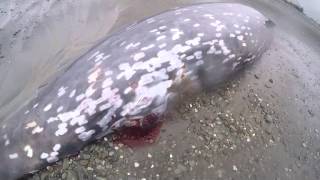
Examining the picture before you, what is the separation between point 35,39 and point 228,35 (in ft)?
5.31

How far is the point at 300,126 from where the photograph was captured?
12.5 feet

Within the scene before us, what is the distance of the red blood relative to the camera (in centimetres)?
334

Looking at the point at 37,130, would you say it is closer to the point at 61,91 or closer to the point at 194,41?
the point at 61,91

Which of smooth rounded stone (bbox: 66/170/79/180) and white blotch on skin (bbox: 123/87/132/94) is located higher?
white blotch on skin (bbox: 123/87/132/94)

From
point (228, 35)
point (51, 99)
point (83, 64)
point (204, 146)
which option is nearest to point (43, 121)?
point (51, 99)

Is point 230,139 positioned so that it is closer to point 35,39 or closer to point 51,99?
point 51,99

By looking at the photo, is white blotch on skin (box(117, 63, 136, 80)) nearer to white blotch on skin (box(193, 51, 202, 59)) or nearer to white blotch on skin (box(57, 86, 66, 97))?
white blotch on skin (box(57, 86, 66, 97))

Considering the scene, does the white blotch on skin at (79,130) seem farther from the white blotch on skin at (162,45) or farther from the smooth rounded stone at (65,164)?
the white blotch on skin at (162,45)

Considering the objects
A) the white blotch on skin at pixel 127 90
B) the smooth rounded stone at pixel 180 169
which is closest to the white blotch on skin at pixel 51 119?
the white blotch on skin at pixel 127 90

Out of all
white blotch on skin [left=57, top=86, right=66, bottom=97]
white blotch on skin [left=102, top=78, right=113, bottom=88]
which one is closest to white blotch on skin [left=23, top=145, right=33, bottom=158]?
white blotch on skin [left=57, top=86, right=66, bottom=97]

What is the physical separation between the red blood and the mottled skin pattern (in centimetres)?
4

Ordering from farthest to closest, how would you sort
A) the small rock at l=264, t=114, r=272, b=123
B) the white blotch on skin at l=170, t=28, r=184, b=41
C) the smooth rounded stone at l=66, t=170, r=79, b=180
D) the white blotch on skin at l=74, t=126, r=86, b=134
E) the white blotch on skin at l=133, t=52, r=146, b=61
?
the small rock at l=264, t=114, r=272, b=123
the white blotch on skin at l=170, t=28, r=184, b=41
the white blotch on skin at l=133, t=52, r=146, b=61
the white blotch on skin at l=74, t=126, r=86, b=134
the smooth rounded stone at l=66, t=170, r=79, b=180

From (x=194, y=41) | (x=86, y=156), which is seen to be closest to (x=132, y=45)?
(x=194, y=41)

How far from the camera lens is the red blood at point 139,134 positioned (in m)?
3.34
